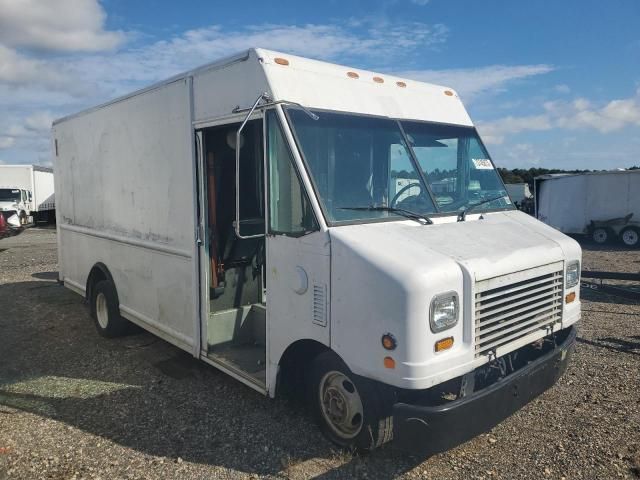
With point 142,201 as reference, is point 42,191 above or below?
above

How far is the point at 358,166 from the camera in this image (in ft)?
13.4

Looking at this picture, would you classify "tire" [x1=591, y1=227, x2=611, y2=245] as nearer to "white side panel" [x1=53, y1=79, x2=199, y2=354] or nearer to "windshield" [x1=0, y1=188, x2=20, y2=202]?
"white side panel" [x1=53, y1=79, x2=199, y2=354]

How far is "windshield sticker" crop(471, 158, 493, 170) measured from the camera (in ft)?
16.1

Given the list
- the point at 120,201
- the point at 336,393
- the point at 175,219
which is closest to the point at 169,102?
the point at 175,219

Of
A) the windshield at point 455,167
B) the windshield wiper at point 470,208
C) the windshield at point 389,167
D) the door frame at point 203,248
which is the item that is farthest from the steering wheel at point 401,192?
the door frame at point 203,248

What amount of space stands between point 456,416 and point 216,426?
6.85 feet

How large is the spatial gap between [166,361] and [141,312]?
0.62m

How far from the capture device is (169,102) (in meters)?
5.18

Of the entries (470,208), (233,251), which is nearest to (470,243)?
(470,208)

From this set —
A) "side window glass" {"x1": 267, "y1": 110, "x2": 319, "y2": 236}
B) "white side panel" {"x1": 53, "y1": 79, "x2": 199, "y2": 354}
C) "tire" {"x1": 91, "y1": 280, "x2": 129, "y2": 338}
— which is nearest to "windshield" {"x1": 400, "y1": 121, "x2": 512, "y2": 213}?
"side window glass" {"x1": 267, "y1": 110, "x2": 319, "y2": 236}

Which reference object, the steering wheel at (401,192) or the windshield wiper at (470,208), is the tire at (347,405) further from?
the windshield wiper at (470,208)

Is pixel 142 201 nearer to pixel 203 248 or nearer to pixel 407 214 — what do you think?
pixel 203 248

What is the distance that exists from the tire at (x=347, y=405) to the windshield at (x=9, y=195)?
91.6 feet

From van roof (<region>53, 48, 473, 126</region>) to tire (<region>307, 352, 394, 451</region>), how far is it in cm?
192
